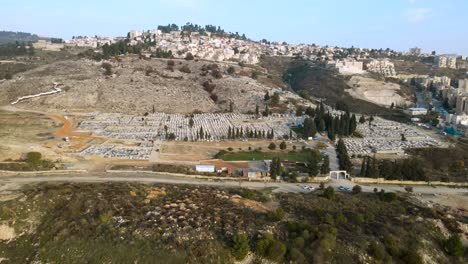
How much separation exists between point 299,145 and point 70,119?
36935mm

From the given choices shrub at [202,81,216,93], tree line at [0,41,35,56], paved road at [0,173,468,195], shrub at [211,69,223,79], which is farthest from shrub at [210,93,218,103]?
tree line at [0,41,35,56]

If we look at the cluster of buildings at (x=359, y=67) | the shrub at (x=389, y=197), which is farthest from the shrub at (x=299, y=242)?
the cluster of buildings at (x=359, y=67)

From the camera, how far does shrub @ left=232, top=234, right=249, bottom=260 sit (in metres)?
21.2

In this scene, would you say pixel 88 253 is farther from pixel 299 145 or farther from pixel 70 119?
pixel 70 119

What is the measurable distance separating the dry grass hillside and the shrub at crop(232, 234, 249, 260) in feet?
170

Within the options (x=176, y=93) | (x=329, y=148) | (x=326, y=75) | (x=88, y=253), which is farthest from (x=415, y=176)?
(x=326, y=75)

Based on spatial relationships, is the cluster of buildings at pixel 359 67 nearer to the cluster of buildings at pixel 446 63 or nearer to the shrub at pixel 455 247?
the cluster of buildings at pixel 446 63

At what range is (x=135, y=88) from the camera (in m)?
78.5

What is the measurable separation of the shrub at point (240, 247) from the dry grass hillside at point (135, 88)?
170 ft

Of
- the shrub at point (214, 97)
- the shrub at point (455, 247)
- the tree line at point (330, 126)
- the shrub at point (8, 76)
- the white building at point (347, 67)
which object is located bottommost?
the shrub at point (455, 247)

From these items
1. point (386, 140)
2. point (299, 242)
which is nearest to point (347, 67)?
point (386, 140)

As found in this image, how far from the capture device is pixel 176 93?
258ft

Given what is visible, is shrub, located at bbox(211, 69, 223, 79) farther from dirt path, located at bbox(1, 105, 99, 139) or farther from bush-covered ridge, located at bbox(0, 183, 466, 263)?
bush-covered ridge, located at bbox(0, 183, 466, 263)

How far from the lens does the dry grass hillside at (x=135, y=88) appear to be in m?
72.0
